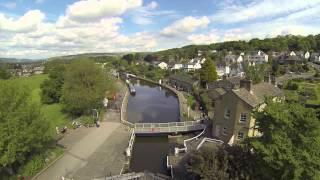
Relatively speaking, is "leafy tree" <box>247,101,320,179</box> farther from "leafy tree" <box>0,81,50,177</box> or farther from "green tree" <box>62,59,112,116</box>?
"green tree" <box>62,59,112,116</box>

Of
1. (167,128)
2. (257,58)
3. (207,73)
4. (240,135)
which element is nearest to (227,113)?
(240,135)

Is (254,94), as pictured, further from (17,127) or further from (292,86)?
(292,86)

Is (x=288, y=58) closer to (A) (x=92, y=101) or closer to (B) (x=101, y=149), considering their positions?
(A) (x=92, y=101)

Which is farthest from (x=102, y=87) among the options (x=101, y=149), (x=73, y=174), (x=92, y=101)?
(x=73, y=174)

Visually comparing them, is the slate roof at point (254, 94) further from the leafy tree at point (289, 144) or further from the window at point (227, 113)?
the leafy tree at point (289, 144)

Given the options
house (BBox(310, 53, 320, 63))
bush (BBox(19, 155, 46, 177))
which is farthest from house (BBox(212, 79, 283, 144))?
house (BBox(310, 53, 320, 63))

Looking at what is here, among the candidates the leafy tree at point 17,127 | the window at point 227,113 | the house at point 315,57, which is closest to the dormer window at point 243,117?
the window at point 227,113
